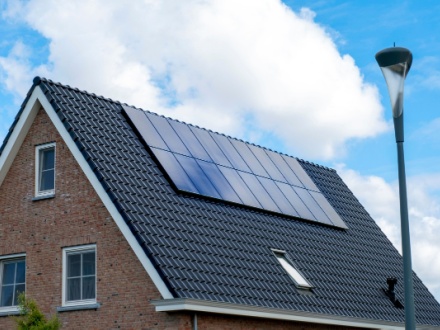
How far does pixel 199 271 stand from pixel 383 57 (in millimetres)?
7832

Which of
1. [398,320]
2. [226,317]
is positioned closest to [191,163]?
[226,317]

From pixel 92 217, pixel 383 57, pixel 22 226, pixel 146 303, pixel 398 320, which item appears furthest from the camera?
pixel 398 320

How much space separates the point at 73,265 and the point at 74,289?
0.55 metres

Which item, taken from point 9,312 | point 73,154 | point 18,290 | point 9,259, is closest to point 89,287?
point 18,290

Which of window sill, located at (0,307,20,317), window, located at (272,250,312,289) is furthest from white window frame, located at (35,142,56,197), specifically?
window, located at (272,250,312,289)

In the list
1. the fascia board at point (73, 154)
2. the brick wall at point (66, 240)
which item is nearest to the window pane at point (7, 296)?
the brick wall at point (66, 240)

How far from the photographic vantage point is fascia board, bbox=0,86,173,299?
53.8ft

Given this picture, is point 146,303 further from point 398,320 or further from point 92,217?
point 398,320

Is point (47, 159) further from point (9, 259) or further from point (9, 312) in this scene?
point (9, 312)

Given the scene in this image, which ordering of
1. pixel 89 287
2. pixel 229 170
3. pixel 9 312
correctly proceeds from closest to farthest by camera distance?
1. pixel 89 287
2. pixel 9 312
3. pixel 229 170

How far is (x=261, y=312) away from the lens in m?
17.6

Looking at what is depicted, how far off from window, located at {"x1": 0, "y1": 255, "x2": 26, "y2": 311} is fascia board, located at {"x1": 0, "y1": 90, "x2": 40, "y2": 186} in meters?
2.22

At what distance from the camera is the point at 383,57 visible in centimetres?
1091

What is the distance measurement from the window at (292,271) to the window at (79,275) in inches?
200
